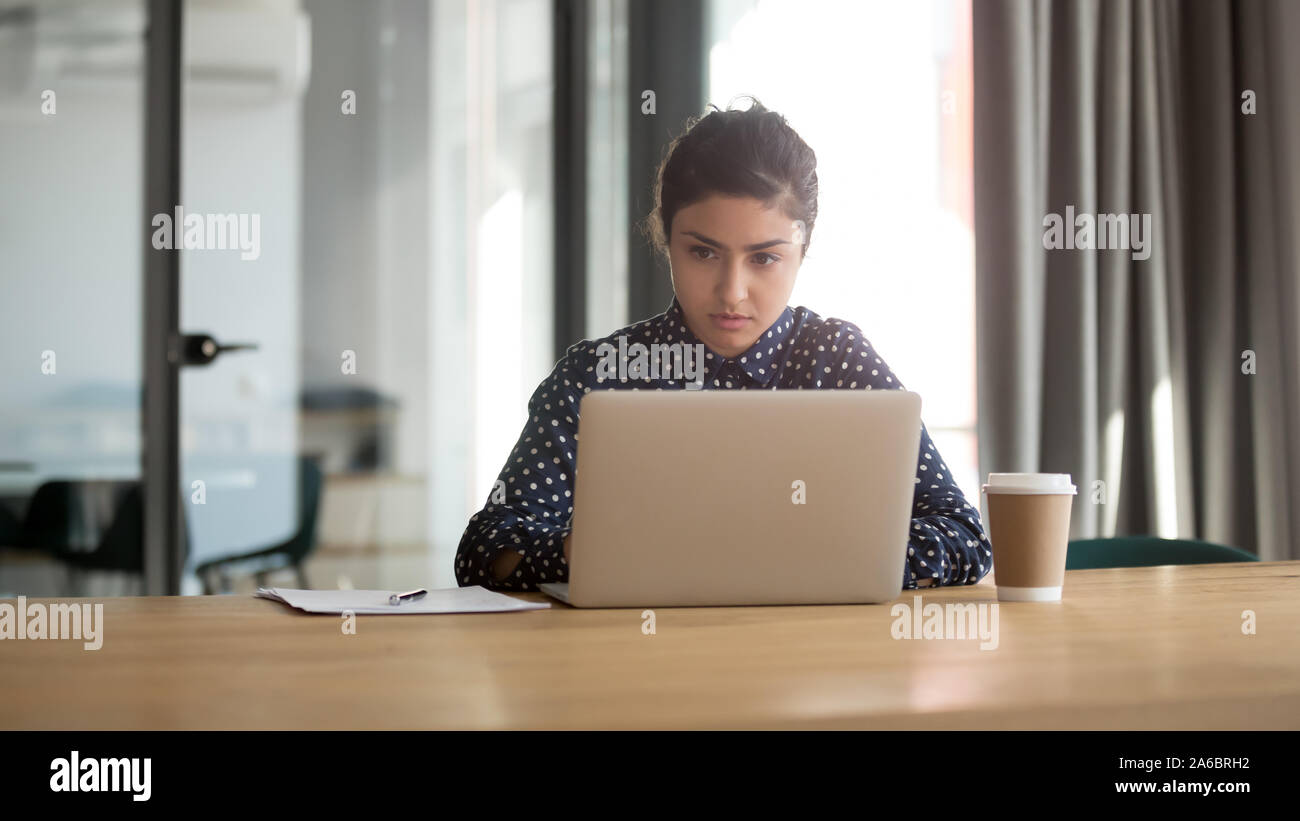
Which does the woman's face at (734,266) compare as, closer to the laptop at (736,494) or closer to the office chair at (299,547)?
the laptop at (736,494)

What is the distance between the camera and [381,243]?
3.00 metres

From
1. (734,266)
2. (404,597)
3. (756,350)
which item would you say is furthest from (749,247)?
(404,597)

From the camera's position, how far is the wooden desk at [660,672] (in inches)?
24.0

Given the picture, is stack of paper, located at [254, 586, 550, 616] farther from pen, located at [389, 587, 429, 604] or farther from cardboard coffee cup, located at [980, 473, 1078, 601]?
cardboard coffee cup, located at [980, 473, 1078, 601]

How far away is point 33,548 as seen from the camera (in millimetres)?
2752

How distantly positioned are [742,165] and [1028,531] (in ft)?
2.89

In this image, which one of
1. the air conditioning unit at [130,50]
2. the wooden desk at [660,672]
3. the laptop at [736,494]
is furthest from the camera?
the air conditioning unit at [130,50]

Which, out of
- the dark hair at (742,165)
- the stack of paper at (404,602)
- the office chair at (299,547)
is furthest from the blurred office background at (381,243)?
the stack of paper at (404,602)

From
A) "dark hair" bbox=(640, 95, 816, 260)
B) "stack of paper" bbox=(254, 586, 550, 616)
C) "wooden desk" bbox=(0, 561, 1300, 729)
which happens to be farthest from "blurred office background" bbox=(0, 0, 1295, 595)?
"wooden desk" bbox=(0, 561, 1300, 729)

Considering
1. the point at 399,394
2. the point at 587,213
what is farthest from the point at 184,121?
the point at 587,213

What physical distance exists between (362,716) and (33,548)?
8.32 feet

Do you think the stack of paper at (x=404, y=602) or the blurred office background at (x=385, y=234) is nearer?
the stack of paper at (x=404, y=602)

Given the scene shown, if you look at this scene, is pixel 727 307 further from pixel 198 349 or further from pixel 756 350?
pixel 198 349

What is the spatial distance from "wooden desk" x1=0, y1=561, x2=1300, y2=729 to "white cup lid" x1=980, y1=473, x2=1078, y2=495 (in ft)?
0.37
